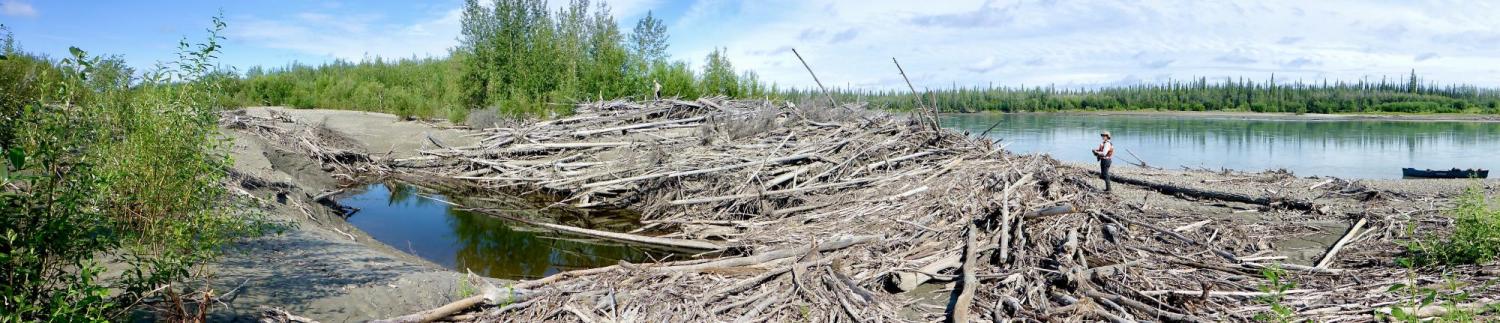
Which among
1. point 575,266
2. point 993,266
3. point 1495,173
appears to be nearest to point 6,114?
point 575,266

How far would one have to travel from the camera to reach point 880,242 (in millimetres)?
7918

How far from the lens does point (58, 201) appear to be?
3.66 meters

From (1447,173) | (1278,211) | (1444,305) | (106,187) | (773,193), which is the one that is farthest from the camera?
Answer: (1447,173)

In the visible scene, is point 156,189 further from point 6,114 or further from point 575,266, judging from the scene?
point 575,266

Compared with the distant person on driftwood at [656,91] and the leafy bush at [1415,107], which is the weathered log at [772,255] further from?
the leafy bush at [1415,107]

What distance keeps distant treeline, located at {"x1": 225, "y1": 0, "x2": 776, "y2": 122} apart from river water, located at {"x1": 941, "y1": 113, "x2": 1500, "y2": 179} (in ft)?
25.3

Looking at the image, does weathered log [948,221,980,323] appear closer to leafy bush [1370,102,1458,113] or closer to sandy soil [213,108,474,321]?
sandy soil [213,108,474,321]

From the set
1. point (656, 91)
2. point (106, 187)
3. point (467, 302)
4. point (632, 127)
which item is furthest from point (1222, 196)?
point (106, 187)

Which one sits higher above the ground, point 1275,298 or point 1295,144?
point 1275,298

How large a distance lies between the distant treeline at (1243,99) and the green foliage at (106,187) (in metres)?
41.7

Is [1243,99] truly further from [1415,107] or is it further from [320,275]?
[320,275]

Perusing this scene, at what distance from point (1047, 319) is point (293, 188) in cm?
1031

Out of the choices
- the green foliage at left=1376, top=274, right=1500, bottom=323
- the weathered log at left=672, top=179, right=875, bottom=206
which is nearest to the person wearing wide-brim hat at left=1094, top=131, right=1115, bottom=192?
the weathered log at left=672, top=179, right=875, bottom=206

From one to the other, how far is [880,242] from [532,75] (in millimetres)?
19075
